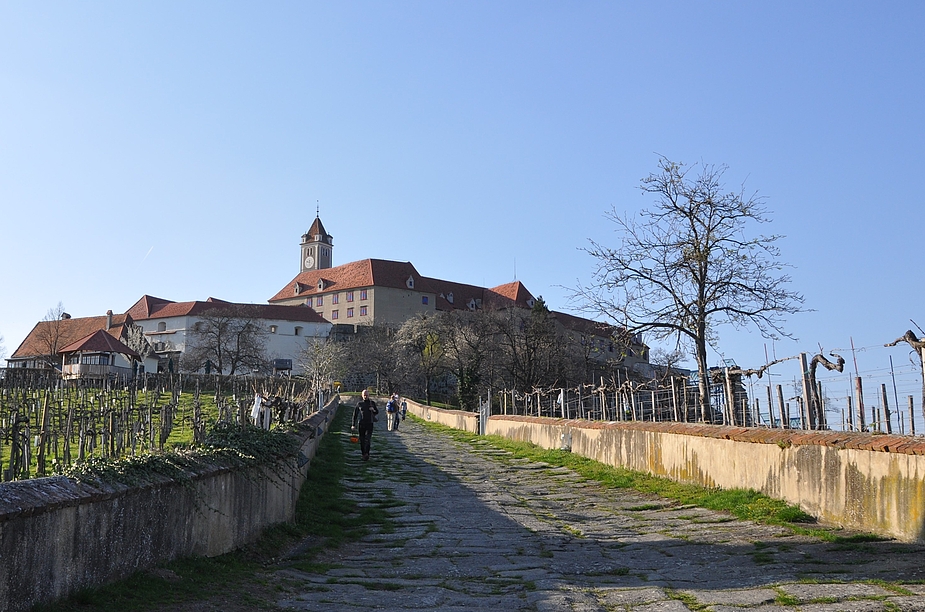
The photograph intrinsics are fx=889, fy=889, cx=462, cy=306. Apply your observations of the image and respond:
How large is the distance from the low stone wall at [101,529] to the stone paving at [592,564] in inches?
32.1

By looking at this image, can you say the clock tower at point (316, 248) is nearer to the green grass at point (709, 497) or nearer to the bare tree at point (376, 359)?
the bare tree at point (376, 359)

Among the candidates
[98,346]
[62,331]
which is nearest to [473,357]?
[98,346]

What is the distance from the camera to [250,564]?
314 inches

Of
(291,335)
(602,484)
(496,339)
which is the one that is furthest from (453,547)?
(291,335)

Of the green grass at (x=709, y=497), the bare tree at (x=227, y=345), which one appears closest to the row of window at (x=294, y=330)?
the bare tree at (x=227, y=345)

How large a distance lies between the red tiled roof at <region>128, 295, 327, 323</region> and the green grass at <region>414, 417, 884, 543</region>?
95.0 meters

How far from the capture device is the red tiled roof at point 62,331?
348ft

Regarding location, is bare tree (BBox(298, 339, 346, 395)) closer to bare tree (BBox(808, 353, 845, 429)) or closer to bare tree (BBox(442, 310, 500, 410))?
bare tree (BBox(442, 310, 500, 410))

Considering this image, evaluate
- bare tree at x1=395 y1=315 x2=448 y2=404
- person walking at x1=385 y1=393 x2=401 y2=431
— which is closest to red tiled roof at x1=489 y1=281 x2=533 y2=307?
bare tree at x1=395 y1=315 x2=448 y2=404

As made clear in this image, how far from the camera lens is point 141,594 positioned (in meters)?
5.82

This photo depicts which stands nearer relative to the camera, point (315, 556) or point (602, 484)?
point (315, 556)

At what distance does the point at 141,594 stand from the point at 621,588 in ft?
12.1

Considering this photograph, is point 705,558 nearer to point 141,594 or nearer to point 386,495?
point 141,594

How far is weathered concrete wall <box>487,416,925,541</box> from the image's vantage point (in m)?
8.02
